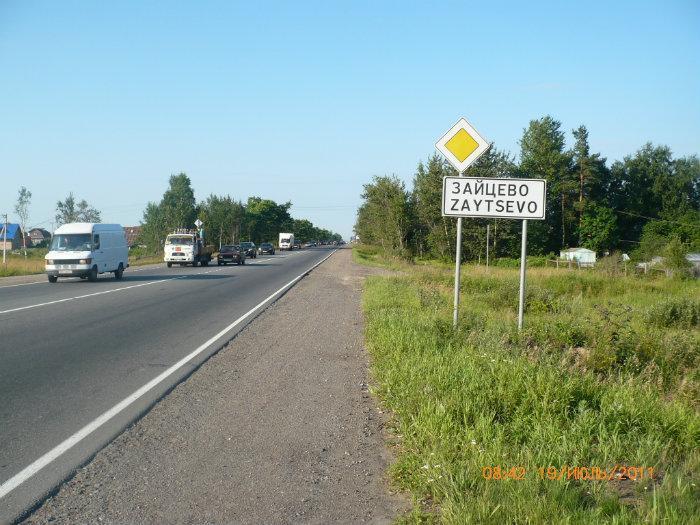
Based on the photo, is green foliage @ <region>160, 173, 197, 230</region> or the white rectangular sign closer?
the white rectangular sign

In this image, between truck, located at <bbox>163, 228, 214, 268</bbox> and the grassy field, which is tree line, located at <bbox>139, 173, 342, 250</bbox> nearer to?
truck, located at <bbox>163, 228, 214, 268</bbox>

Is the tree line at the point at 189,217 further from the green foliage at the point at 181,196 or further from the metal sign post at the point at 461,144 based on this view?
the metal sign post at the point at 461,144

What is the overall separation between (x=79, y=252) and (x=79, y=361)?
18919 mm

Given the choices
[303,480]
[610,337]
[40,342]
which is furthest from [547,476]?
[40,342]

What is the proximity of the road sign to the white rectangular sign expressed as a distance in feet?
1.15

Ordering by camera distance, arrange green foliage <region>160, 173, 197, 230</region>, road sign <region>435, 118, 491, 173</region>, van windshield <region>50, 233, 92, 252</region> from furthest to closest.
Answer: green foliage <region>160, 173, 197, 230</region> → van windshield <region>50, 233, 92, 252</region> → road sign <region>435, 118, 491, 173</region>

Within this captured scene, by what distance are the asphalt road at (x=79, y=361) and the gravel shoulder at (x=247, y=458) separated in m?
0.26

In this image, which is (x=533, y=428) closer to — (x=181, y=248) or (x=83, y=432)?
(x=83, y=432)

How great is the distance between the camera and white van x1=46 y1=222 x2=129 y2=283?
86.5 ft

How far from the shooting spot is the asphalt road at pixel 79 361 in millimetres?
5270

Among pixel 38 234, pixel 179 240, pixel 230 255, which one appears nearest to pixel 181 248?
pixel 179 240

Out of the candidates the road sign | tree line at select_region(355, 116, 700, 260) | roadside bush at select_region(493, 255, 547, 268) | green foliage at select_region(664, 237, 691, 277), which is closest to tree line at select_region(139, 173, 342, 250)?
tree line at select_region(355, 116, 700, 260)
